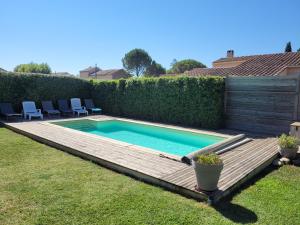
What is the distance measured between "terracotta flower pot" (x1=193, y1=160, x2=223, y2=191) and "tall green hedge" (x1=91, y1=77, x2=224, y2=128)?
7.04 m

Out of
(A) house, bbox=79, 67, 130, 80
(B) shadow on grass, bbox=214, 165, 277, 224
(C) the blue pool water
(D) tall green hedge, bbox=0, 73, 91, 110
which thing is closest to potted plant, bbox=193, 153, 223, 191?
(B) shadow on grass, bbox=214, 165, 277, 224

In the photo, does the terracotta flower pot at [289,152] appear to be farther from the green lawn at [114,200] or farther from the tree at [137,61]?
the tree at [137,61]

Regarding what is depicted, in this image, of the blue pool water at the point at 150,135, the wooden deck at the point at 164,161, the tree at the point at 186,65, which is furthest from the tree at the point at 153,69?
the wooden deck at the point at 164,161

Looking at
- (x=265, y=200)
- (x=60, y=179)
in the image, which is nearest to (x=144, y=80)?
(x=60, y=179)

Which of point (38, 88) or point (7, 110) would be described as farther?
point (38, 88)

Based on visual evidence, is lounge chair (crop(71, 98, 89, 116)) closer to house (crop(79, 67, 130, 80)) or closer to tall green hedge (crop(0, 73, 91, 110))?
tall green hedge (crop(0, 73, 91, 110))

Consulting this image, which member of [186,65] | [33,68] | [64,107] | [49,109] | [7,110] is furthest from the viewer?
[186,65]

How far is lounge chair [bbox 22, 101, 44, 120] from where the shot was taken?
13.8 meters

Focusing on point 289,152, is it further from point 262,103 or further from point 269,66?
point 269,66

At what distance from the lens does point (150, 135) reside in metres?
11.5

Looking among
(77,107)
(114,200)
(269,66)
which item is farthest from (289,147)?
(269,66)

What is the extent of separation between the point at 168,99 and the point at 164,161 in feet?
23.2

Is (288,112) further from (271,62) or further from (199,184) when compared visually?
(271,62)

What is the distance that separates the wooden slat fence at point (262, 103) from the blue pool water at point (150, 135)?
2012 millimetres
